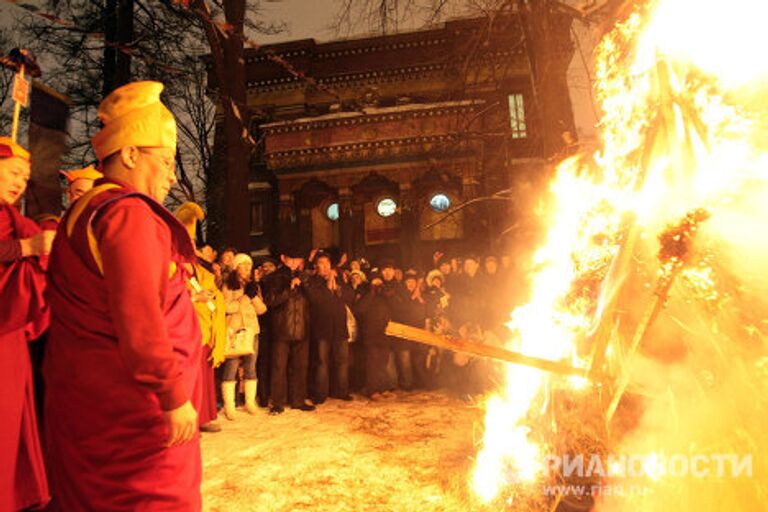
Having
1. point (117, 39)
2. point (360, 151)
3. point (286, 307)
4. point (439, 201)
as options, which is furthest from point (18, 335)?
point (439, 201)

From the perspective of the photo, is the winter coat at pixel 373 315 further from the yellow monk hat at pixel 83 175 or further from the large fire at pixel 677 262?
the yellow monk hat at pixel 83 175

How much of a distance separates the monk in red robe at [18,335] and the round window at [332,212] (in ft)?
68.6

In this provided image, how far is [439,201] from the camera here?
75.8 ft

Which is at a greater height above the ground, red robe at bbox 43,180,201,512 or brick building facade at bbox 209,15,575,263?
brick building facade at bbox 209,15,575,263

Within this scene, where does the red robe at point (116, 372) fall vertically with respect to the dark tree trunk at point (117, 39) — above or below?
below

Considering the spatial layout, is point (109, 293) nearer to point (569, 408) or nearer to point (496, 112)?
point (569, 408)

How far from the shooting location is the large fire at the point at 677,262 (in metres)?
2.70

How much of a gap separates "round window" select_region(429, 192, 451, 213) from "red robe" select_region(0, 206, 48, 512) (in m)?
20.7

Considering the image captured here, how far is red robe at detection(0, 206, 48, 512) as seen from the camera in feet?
8.75

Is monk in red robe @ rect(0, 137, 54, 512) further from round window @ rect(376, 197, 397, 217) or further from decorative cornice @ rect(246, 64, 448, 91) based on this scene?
decorative cornice @ rect(246, 64, 448, 91)

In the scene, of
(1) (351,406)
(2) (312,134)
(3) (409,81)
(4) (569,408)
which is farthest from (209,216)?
(4) (569,408)

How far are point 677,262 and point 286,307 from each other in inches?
251

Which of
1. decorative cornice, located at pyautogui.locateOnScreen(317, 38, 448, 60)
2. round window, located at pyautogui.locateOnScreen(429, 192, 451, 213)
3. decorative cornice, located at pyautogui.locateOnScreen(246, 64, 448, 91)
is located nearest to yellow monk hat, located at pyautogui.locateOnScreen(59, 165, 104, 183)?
round window, located at pyautogui.locateOnScreen(429, 192, 451, 213)

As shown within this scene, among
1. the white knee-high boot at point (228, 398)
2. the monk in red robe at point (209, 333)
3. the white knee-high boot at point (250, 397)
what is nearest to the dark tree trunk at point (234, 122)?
the white knee-high boot at point (250, 397)
